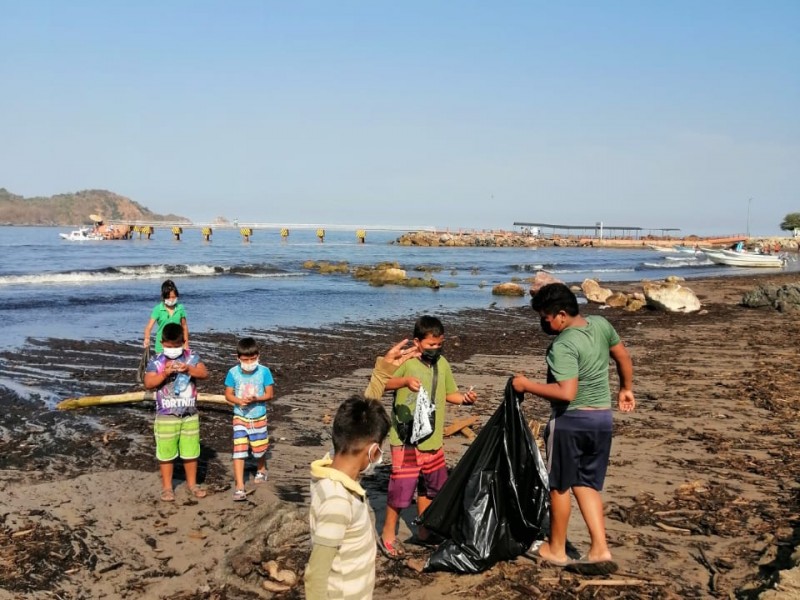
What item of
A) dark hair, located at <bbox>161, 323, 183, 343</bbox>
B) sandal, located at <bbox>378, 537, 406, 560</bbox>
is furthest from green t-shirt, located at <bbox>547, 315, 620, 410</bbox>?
dark hair, located at <bbox>161, 323, 183, 343</bbox>

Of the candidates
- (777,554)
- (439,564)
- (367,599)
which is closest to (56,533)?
(439,564)

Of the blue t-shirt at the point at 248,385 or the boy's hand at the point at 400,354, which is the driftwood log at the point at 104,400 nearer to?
the blue t-shirt at the point at 248,385

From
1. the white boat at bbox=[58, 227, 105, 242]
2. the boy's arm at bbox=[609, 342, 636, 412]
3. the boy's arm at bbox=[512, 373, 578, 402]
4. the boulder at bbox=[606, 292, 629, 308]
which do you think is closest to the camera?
the boy's arm at bbox=[512, 373, 578, 402]

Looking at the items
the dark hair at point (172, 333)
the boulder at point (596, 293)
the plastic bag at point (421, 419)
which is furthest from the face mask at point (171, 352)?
the boulder at point (596, 293)

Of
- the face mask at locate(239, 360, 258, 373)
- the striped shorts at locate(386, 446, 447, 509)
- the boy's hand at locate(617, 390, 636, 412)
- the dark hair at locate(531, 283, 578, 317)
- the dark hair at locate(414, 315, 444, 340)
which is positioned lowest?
the striped shorts at locate(386, 446, 447, 509)

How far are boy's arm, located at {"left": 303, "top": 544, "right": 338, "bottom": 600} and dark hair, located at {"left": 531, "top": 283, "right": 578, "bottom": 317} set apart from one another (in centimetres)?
223

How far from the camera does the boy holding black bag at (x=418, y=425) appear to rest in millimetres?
4988

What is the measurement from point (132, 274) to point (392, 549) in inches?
1435

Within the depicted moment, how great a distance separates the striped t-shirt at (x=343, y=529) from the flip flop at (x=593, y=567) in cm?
198

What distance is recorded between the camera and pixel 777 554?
15.4 ft

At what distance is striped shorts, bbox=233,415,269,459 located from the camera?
647 cm

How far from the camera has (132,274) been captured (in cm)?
3841

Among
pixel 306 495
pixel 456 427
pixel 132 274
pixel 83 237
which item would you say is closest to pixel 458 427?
pixel 456 427

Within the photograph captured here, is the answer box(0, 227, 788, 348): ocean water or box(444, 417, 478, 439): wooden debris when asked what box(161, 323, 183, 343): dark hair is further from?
box(0, 227, 788, 348): ocean water
